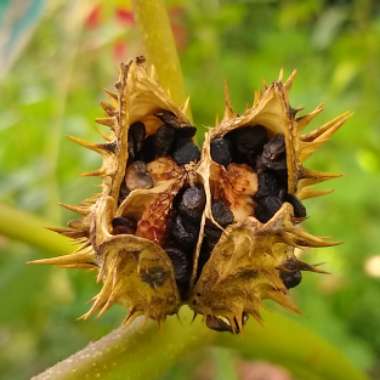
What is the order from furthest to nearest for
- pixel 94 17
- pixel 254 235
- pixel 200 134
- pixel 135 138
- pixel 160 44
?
pixel 94 17
pixel 200 134
pixel 160 44
pixel 135 138
pixel 254 235

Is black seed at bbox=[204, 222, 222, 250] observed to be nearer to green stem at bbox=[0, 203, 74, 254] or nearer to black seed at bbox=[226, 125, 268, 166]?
black seed at bbox=[226, 125, 268, 166]

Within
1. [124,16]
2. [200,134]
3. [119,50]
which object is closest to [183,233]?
[200,134]

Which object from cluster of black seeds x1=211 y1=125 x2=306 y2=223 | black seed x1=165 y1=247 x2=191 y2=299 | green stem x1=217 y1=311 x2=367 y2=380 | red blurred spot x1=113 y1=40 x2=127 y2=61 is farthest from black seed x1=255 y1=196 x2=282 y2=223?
red blurred spot x1=113 y1=40 x2=127 y2=61

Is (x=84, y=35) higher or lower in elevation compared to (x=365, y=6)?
lower

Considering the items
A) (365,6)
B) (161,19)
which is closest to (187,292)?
(161,19)

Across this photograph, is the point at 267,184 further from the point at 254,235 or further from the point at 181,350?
the point at 181,350

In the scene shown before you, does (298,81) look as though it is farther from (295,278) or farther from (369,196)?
(295,278)
